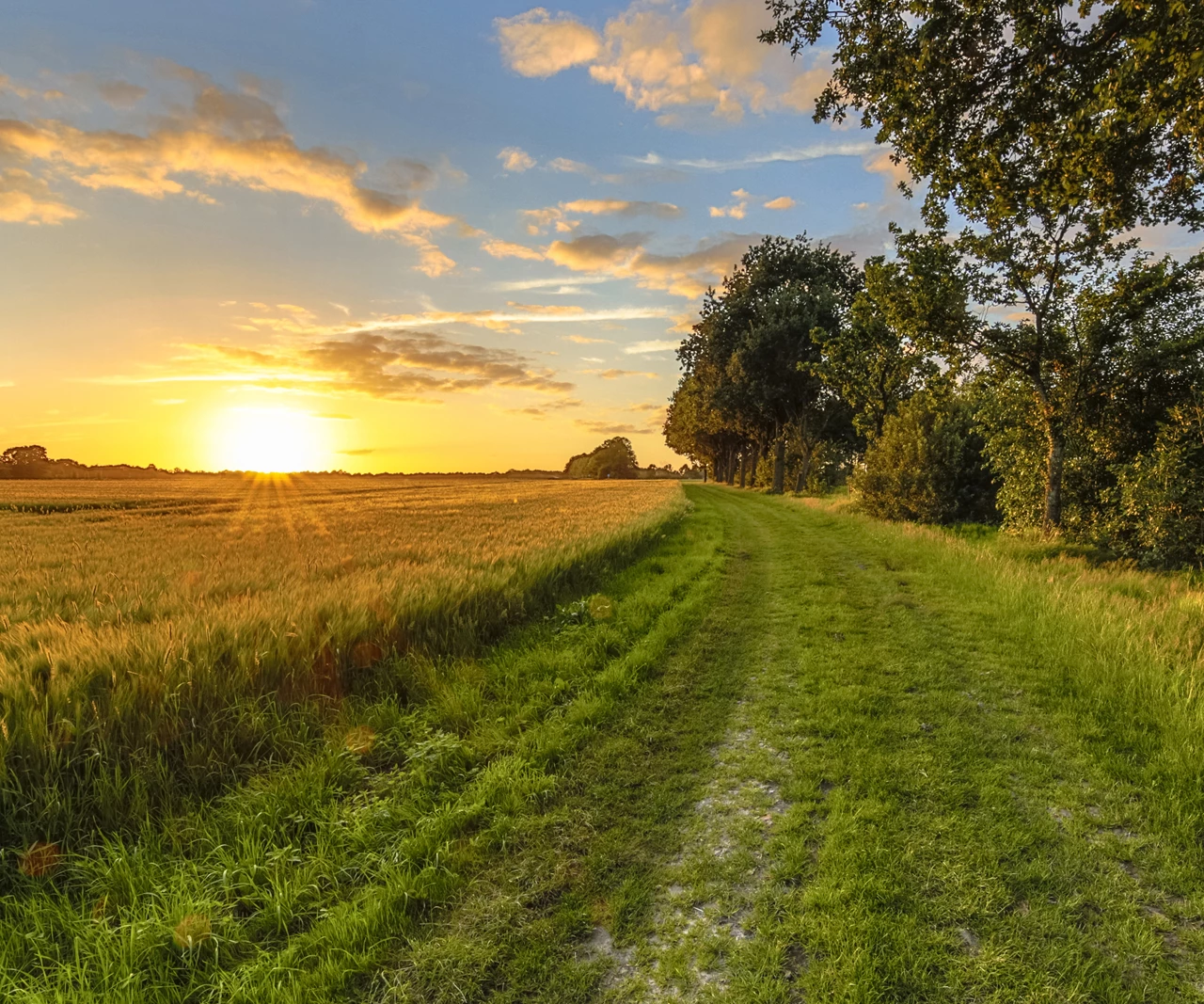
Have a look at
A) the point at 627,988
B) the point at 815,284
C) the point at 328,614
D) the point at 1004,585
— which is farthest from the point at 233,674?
the point at 815,284

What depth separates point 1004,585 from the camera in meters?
10.8

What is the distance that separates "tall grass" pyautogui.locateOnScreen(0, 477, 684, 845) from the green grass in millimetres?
453

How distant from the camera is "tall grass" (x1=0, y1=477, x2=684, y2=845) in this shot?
13.5 ft

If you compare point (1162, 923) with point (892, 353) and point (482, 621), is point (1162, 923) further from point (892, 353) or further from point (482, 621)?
point (892, 353)

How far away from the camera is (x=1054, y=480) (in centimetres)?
1670

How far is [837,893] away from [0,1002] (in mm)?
4653

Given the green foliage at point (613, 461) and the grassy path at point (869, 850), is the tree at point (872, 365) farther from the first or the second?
the green foliage at point (613, 461)

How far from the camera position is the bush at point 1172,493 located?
13.5 meters

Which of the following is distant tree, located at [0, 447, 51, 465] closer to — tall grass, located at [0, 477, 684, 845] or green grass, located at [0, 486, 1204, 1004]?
tall grass, located at [0, 477, 684, 845]

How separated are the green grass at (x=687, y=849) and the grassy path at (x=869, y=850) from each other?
2cm

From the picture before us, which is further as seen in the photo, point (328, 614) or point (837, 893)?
point (328, 614)

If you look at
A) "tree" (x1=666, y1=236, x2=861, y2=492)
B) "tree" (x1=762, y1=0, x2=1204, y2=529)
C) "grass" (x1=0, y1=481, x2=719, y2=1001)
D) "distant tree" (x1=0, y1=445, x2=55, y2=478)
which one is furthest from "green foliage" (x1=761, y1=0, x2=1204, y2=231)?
"distant tree" (x1=0, y1=445, x2=55, y2=478)

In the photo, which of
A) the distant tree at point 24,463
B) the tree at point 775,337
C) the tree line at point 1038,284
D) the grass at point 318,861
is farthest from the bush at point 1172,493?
the distant tree at point 24,463

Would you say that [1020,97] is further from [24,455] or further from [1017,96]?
[24,455]
